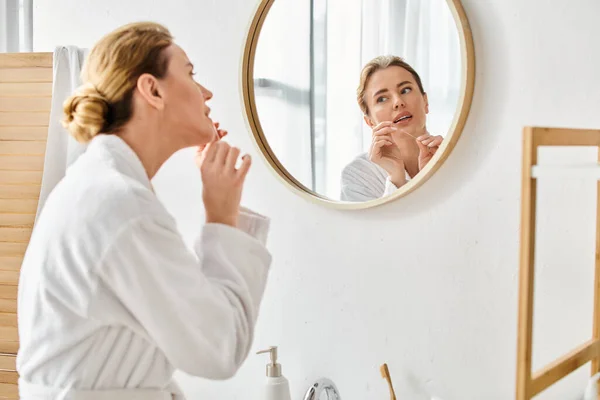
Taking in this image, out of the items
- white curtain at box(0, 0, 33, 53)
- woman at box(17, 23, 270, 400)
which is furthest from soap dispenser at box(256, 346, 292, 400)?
white curtain at box(0, 0, 33, 53)

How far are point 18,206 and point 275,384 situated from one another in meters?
0.76

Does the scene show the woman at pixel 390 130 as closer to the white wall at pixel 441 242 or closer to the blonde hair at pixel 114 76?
the white wall at pixel 441 242

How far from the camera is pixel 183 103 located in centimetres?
117

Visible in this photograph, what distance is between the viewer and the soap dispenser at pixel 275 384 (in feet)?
4.80

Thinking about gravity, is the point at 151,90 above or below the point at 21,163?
above

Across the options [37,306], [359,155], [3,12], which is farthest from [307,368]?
[3,12]

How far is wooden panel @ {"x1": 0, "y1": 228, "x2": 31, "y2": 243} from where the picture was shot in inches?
68.8

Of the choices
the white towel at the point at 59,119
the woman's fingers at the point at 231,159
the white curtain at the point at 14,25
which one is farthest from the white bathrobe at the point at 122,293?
the white curtain at the point at 14,25

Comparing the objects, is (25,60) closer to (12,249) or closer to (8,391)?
(12,249)

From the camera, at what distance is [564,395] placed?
1.30m

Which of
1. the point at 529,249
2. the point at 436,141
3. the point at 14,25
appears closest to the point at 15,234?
the point at 14,25

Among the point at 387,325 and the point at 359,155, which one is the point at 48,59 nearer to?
the point at 359,155

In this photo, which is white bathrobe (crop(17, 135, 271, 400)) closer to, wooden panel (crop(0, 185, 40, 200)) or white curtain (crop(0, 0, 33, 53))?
wooden panel (crop(0, 185, 40, 200))

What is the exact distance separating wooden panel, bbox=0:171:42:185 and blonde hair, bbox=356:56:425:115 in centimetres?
78
